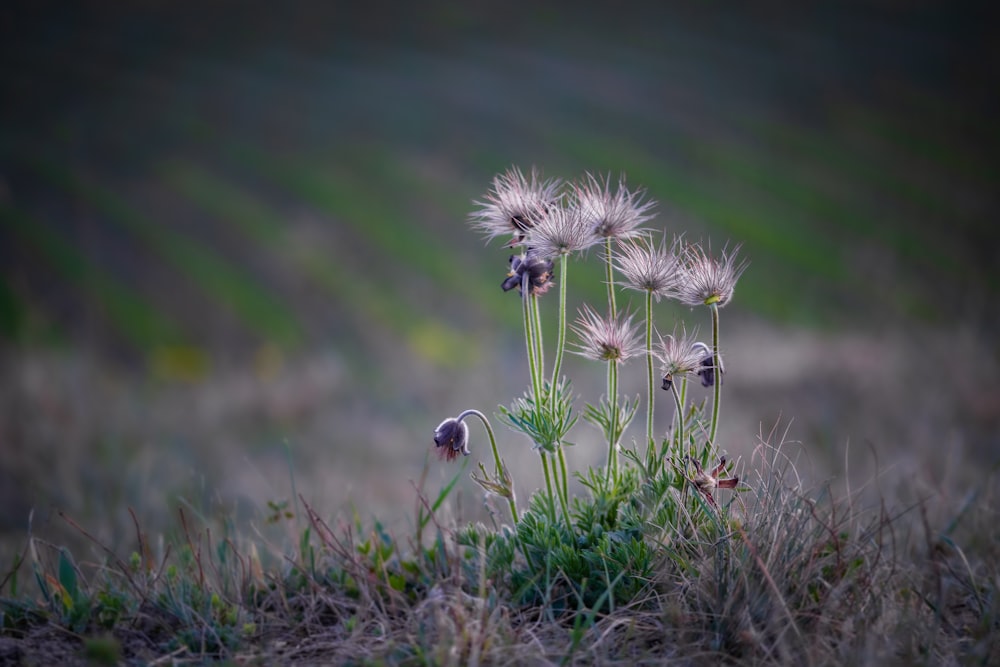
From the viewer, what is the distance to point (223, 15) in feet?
51.9

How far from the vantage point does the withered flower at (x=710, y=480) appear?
1.95 metres

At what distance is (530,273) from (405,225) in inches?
435

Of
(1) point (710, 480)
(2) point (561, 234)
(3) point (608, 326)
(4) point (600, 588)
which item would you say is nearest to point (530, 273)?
(2) point (561, 234)

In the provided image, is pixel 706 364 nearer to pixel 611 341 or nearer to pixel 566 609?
pixel 611 341

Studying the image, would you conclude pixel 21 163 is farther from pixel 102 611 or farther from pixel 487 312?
pixel 102 611

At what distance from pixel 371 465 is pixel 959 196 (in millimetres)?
11103

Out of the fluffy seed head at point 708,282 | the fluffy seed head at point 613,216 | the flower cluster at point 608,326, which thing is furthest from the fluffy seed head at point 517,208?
the fluffy seed head at point 708,282

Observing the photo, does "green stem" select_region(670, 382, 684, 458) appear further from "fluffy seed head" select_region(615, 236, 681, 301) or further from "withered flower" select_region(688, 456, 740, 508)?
"fluffy seed head" select_region(615, 236, 681, 301)

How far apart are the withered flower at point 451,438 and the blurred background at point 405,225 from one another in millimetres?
2705

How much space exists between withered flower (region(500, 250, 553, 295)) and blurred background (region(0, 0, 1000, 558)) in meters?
3.02

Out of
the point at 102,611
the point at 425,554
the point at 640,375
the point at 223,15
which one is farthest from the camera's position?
the point at 223,15

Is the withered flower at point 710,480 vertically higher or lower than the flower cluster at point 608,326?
lower

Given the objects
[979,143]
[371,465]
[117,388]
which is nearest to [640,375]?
[371,465]

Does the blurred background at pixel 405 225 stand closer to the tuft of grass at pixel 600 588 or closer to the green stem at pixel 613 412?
the tuft of grass at pixel 600 588
